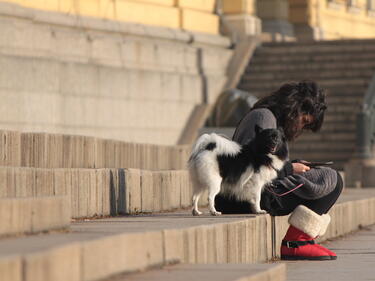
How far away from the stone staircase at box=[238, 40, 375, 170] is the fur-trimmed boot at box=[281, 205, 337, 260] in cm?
1391

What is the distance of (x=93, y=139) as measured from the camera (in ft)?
40.5

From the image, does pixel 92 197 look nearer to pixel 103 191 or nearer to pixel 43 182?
pixel 103 191

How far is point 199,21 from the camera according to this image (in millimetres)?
26891

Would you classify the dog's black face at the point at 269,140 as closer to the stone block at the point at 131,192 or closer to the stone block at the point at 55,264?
the stone block at the point at 131,192

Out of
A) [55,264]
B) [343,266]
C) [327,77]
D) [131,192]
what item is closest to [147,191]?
[131,192]

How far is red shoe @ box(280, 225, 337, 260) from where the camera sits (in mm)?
9492

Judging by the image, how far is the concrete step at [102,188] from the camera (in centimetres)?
887

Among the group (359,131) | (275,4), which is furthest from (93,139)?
(275,4)

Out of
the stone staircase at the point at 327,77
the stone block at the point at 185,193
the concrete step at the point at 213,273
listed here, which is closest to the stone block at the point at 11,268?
the concrete step at the point at 213,273

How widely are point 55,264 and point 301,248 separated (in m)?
4.59

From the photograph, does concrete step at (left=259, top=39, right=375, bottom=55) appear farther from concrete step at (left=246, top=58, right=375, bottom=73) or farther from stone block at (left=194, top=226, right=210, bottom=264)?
stone block at (left=194, top=226, right=210, bottom=264)

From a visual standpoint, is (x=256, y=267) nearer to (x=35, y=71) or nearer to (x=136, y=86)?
(x=35, y=71)

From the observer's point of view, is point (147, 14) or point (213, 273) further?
point (147, 14)

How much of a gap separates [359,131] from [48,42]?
600 centimetres
